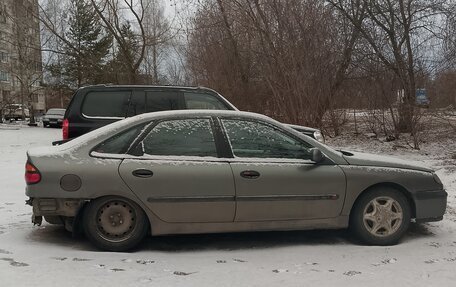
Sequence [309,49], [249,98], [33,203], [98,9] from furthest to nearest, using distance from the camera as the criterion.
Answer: [98,9] → [249,98] → [309,49] → [33,203]

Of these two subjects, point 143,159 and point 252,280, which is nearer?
point 252,280

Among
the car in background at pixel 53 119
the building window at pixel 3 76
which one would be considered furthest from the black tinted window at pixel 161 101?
the building window at pixel 3 76

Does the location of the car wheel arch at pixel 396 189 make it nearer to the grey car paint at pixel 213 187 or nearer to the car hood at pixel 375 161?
the grey car paint at pixel 213 187

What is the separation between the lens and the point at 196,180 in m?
4.76

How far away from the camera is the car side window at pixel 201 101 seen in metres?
8.02

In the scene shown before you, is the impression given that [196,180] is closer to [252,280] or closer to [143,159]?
[143,159]

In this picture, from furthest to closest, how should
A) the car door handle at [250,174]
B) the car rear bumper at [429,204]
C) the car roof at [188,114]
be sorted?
the car rear bumper at [429,204] → the car roof at [188,114] → the car door handle at [250,174]

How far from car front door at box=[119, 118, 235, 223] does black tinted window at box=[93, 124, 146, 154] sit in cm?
12

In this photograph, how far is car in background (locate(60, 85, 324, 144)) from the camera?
24.9ft

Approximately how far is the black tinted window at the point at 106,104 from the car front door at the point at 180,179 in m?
3.05

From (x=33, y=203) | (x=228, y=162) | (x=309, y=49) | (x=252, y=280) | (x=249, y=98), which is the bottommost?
(x=252, y=280)

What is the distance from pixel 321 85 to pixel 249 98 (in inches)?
168

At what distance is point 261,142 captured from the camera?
507 centimetres

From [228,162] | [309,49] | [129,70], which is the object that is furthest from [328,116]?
[129,70]
